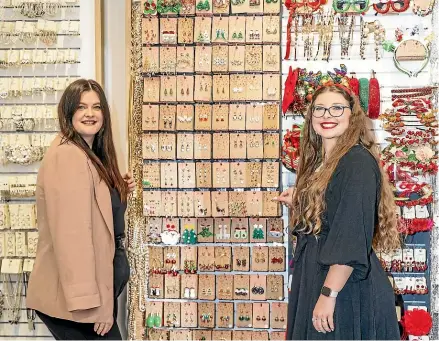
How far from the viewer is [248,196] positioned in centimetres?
408

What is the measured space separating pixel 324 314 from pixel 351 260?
232 mm

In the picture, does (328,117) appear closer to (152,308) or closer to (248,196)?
(248,196)

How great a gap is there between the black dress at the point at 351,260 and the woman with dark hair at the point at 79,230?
2.71 ft

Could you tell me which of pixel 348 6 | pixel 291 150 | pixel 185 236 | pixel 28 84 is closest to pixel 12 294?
pixel 185 236

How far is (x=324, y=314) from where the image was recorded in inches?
91.7

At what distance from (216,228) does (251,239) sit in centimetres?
25

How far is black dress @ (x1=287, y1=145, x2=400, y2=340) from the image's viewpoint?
2.32m

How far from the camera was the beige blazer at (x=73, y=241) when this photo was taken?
2.49 m

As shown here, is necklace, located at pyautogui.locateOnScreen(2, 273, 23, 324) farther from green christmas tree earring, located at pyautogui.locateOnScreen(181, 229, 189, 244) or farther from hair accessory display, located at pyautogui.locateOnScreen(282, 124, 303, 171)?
hair accessory display, located at pyautogui.locateOnScreen(282, 124, 303, 171)

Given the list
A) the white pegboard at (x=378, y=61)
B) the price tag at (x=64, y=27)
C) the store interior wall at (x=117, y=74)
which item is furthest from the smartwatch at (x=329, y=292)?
the price tag at (x=64, y=27)

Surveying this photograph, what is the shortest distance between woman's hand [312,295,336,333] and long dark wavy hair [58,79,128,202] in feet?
3.41

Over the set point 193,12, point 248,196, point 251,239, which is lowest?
point 251,239

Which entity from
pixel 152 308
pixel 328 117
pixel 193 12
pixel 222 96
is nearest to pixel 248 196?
pixel 222 96

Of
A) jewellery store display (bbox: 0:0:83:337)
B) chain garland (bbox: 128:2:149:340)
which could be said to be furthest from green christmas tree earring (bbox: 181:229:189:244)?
jewellery store display (bbox: 0:0:83:337)
